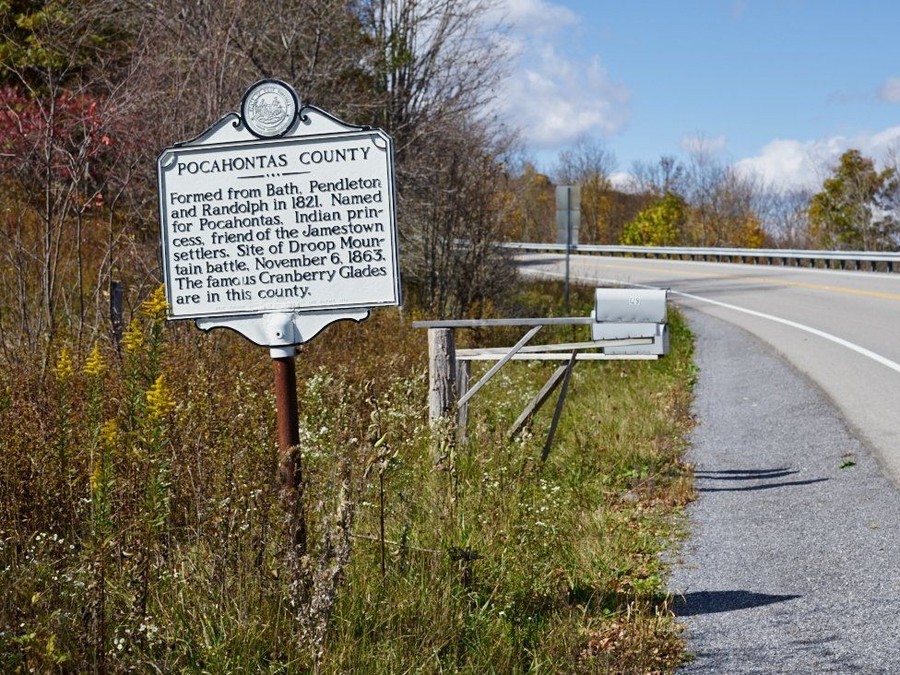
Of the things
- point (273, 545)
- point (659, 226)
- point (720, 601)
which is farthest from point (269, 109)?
point (659, 226)

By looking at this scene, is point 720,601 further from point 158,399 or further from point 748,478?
point 158,399

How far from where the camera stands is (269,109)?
14.5 ft

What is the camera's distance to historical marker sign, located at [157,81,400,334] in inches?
173

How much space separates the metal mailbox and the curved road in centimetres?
183

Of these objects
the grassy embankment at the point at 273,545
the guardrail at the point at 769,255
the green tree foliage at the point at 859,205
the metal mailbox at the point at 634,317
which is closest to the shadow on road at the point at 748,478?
the grassy embankment at the point at 273,545

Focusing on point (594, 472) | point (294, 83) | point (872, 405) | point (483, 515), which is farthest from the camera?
point (294, 83)

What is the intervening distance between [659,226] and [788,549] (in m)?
55.0

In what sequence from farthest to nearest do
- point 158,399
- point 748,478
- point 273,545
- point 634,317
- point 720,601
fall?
point 634,317 < point 748,478 < point 720,601 < point 273,545 < point 158,399

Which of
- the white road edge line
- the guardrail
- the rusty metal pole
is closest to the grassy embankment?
the rusty metal pole

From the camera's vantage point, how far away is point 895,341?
13.1 metres

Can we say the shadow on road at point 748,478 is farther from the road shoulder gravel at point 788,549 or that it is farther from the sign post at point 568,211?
the sign post at point 568,211

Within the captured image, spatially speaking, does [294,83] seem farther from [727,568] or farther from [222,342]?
[727,568]

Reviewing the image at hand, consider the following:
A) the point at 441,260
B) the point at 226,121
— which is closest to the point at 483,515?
the point at 226,121

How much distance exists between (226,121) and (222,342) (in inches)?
213
